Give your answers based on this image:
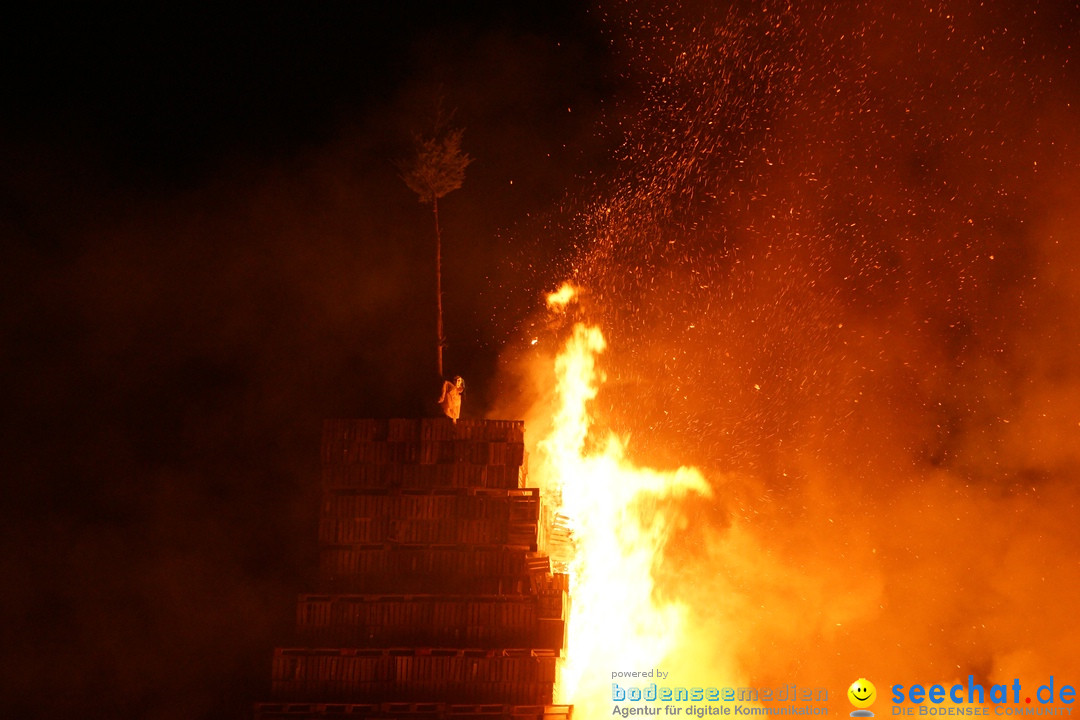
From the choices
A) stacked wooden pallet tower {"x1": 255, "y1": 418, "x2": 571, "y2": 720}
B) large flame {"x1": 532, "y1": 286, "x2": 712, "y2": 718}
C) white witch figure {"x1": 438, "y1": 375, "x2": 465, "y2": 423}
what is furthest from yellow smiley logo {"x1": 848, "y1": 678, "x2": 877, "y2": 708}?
white witch figure {"x1": 438, "y1": 375, "x2": 465, "y2": 423}

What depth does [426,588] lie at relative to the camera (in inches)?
523

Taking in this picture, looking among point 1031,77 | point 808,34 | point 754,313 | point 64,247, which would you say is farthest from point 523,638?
point 1031,77

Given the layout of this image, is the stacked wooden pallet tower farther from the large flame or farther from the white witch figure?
the large flame

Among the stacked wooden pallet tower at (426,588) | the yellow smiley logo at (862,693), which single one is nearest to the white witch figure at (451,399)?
the stacked wooden pallet tower at (426,588)

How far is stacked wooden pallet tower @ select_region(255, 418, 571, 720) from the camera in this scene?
490 inches

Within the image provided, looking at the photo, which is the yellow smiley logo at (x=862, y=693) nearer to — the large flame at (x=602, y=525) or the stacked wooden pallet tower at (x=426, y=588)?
the large flame at (x=602, y=525)

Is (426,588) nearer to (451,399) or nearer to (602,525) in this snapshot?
(451,399)

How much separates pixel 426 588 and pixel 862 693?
7927 mm

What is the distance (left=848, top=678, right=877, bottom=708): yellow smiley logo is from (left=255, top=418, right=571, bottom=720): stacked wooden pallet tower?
5.99 meters

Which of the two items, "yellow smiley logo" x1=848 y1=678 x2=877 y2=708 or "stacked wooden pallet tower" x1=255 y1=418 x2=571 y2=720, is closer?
"stacked wooden pallet tower" x1=255 y1=418 x2=571 y2=720

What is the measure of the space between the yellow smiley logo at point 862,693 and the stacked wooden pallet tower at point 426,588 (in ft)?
19.6

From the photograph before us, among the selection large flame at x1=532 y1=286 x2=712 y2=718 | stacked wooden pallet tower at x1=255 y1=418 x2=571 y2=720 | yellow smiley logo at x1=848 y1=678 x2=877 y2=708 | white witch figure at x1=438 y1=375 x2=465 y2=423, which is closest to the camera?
stacked wooden pallet tower at x1=255 y1=418 x2=571 y2=720

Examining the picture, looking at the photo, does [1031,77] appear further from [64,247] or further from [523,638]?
[64,247]

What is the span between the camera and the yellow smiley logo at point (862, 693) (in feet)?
51.4
